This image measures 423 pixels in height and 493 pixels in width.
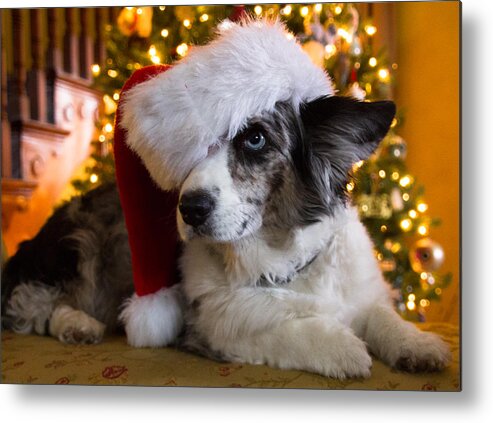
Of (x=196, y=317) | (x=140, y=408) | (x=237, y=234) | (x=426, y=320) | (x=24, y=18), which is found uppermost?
(x=24, y=18)

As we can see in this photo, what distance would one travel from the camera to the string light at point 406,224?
2.14 m

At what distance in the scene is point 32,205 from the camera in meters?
1.95

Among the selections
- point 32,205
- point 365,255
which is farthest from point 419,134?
point 32,205

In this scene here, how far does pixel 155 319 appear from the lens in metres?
1.47

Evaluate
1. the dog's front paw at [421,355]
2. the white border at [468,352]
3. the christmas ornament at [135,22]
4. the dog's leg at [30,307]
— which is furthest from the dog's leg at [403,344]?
the christmas ornament at [135,22]

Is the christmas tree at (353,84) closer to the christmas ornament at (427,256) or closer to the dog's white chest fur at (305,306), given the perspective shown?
the christmas ornament at (427,256)

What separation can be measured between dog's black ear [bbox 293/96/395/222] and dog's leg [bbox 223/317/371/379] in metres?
0.31

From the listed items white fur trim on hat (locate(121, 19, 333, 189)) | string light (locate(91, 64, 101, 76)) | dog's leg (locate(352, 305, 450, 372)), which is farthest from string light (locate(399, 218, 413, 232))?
string light (locate(91, 64, 101, 76))

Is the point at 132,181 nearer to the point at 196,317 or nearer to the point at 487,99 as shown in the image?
Answer: the point at 196,317

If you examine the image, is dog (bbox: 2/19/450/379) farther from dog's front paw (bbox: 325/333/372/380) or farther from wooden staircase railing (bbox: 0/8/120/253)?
wooden staircase railing (bbox: 0/8/120/253)

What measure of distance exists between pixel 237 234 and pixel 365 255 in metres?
0.45

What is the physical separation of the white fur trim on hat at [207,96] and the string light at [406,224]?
42.4 inches

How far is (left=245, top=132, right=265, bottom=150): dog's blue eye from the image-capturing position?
1.19m

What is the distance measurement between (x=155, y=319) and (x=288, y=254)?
430 mm
